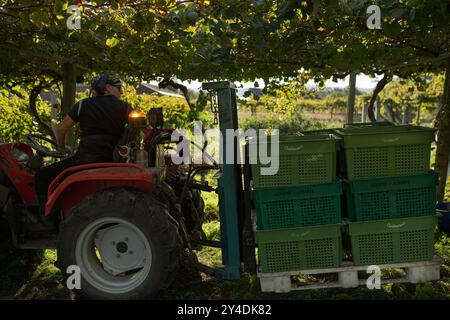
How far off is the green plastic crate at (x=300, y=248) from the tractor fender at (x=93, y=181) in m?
1.01

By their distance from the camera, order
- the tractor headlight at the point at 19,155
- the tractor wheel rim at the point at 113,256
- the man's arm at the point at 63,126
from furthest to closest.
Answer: the tractor headlight at the point at 19,155
the man's arm at the point at 63,126
the tractor wheel rim at the point at 113,256

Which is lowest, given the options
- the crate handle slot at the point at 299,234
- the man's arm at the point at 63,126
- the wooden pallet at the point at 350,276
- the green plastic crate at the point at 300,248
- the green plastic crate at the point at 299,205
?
the wooden pallet at the point at 350,276

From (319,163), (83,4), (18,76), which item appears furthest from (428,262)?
(18,76)

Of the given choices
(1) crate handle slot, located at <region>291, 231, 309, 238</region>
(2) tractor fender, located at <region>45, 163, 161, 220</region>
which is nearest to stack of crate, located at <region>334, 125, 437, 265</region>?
(1) crate handle slot, located at <region>291, 231, 309, 238</region>

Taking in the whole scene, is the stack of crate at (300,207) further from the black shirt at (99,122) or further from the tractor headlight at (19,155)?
the tractor headlight at (19,155)

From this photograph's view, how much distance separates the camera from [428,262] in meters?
3.78

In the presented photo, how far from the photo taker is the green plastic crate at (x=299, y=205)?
3.76 meters

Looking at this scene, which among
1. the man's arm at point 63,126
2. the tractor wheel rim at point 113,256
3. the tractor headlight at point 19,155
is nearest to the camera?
the tractor wheel rim at point 113,256

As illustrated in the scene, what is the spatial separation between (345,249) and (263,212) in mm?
903

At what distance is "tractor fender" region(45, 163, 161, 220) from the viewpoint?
3.78 m

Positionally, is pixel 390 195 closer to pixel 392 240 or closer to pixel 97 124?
pixel 392 240

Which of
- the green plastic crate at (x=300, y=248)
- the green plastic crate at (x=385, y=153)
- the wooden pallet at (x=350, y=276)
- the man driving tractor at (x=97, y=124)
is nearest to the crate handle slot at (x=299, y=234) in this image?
the green plastic crate at (x=300, y=248)

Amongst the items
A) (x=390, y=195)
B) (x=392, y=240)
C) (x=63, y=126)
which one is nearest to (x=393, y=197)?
(x=390, y=195)

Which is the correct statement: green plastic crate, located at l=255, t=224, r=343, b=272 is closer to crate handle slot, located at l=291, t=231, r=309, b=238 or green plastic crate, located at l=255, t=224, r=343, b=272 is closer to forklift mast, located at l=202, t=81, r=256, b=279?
crate handle slot, located at l=291, t=231, r=309, b=238
